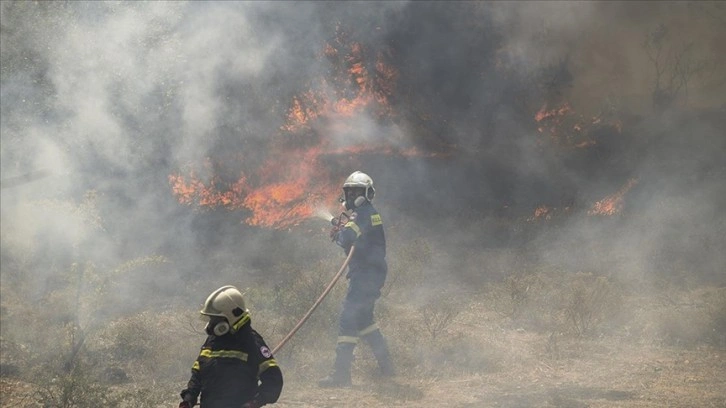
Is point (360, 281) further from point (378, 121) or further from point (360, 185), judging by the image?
point (378, 121)

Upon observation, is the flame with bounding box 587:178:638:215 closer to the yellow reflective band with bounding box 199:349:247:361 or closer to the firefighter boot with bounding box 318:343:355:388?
the firefighter boot with bounding box 318:343:355:388

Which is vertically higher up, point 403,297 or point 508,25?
point 508,25

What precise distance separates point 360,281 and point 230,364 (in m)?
3.59

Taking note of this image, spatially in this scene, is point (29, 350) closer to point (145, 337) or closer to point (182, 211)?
point (145, 337)

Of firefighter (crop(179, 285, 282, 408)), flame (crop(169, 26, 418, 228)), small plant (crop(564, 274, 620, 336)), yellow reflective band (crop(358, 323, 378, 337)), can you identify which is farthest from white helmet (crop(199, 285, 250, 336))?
flame (crop(169, 26, 418, 228))

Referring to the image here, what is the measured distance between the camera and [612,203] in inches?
480

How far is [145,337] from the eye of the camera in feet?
26.7

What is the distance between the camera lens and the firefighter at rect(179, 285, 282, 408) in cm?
371

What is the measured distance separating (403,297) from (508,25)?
25.3 ft

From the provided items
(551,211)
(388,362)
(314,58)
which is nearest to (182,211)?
(314,58)

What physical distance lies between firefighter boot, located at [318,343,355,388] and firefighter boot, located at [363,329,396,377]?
0.26 metres

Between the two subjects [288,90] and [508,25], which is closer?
[288,90]

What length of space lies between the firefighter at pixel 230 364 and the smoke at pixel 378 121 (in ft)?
23.7

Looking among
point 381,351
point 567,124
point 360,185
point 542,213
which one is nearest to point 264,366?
point 381,351
